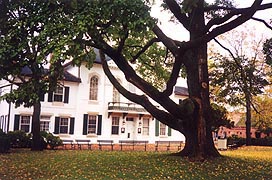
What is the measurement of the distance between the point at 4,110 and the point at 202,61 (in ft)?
69.8

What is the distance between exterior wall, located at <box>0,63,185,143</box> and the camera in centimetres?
3039

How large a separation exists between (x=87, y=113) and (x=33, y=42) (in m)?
24.6

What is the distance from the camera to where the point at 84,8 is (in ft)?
30.0

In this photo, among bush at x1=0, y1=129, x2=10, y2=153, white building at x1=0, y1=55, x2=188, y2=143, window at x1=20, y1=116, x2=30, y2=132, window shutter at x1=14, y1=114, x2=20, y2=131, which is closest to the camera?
bush at x1=0, y1=129, x2=10, y2=153

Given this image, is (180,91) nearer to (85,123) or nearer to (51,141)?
(85,123)

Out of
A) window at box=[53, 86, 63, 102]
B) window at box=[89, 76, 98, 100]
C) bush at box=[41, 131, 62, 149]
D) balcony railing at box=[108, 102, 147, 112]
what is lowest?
bush at box=[41, 131, 62, 149]

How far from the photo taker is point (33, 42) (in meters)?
8.84

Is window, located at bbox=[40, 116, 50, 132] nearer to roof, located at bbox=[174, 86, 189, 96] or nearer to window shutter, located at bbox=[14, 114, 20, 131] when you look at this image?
window shutter, located at bbox=[14, 114, 20, 131]

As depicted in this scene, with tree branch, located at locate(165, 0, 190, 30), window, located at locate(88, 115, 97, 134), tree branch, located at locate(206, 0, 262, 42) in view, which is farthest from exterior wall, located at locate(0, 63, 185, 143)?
tree branch, located at locate(206, 0, 262, 42)

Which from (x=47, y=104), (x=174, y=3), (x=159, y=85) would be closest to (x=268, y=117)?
(x=159, y=85)

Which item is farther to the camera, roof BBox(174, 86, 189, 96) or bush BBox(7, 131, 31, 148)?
roof BBox(174, 86, 189, 96)

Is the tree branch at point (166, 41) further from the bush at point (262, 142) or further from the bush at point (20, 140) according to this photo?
the bush at point (262, 142)

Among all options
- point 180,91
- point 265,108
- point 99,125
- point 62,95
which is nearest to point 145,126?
point 99,125

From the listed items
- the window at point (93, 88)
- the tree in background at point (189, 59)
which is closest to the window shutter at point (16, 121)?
the window at point (93, 88)
